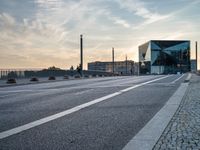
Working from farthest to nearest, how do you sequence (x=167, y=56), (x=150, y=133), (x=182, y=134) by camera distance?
(x=167, y=56)
(x=150, y=133)
(x=182, y=134)

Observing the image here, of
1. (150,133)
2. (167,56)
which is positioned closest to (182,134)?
(150,133)

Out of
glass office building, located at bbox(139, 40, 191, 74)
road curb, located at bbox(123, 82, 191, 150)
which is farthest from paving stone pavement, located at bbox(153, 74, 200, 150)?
glass office building, located at bbox(139, 40, 191, 74)

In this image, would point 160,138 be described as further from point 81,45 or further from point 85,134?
point 81,45

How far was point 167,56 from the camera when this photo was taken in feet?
460

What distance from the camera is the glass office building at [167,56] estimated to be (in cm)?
13688

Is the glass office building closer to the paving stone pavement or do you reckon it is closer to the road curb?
the road curb

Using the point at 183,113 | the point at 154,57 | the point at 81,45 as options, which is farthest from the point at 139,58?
the point at 183,113

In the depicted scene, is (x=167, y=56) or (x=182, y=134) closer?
(x=182, y=134)

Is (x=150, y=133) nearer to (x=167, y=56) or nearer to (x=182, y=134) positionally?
(x=182, y=134)

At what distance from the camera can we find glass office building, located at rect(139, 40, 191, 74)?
137 meters

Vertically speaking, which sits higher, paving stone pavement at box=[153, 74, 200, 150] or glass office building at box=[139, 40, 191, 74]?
glass office building at box=[139, 40, 191, 74]

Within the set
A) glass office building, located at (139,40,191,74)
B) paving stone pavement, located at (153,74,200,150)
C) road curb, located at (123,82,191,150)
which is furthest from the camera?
glass office building, located at (139,40,191,74)

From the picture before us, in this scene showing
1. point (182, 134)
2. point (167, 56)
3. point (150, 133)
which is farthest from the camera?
point (167, 56)

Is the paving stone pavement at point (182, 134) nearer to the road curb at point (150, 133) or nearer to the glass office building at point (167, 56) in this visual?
the road curb at point (150, 133)
